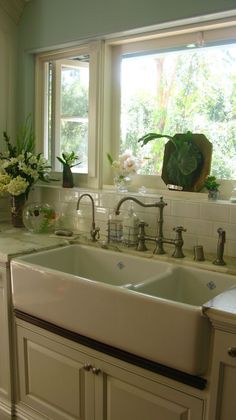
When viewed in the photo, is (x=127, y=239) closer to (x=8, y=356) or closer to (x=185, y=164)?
(x=185, y=164)

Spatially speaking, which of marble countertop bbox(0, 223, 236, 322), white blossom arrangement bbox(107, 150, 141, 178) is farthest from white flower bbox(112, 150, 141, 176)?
marble countertop bbox(0, 223, 236, 322)

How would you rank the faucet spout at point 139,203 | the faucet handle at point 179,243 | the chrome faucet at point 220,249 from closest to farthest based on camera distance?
1. the chrome faucet at point 220,249
2. the faucet handle at point 179,243
3. the faucet spout at point 139,203

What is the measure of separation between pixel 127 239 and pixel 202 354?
0.91 meters

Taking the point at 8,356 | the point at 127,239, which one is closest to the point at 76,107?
the point at 127,239

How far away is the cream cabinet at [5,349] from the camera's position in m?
1.92

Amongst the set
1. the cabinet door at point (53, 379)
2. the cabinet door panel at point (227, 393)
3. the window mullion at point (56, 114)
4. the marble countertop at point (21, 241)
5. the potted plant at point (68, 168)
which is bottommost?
the cabinet door at point (53, 379)

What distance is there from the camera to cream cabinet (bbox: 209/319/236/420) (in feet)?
3.94

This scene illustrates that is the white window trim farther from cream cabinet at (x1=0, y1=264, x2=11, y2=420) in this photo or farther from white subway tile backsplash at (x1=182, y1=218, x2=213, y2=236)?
cream cabinet at (x1=0, y1=264, x2=11, y2=420)

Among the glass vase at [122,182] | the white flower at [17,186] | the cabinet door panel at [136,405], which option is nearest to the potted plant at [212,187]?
the glass vase at [122,182]

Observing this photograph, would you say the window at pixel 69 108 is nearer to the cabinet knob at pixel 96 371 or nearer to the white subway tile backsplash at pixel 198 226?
the white subway tile backsplash at pixel 198 226

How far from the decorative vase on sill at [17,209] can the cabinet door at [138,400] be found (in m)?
1.31

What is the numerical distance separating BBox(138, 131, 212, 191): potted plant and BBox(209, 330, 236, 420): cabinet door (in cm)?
102

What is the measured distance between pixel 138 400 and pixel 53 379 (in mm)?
469

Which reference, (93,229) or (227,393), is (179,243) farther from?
(227,393)
